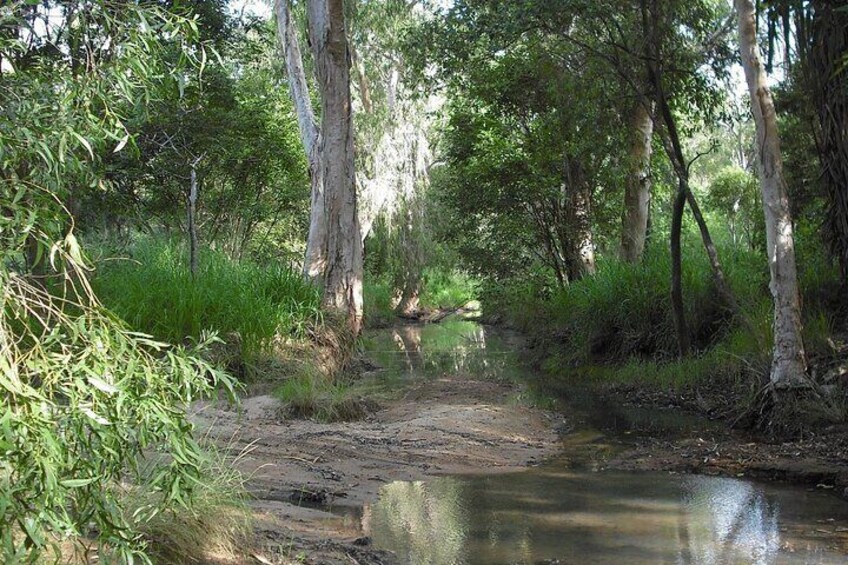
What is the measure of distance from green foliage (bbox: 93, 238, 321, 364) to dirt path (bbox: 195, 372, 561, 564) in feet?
5.36

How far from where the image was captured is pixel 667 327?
14.4 meters

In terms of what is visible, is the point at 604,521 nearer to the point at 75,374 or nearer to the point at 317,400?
the point at 317,400

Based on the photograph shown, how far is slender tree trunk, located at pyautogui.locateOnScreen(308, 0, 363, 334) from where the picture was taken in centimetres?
1389

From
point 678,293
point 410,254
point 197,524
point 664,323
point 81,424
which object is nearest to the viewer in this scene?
point 81,424

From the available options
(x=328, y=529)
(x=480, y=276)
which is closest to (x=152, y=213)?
(x=480, y=276)

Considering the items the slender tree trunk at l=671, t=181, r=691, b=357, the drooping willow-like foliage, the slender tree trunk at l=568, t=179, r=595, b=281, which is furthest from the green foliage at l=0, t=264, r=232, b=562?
the slender tree trunk at l=568, t=179, r=595, b=281

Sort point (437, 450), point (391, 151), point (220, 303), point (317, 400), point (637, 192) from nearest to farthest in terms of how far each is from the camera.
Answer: point (437, 450) → point (317, 400) → point (220, 303) → point (637, 192) → point (391, 151)

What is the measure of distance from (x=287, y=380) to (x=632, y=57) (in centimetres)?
700

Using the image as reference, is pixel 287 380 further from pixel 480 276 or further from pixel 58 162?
pixel 480 276

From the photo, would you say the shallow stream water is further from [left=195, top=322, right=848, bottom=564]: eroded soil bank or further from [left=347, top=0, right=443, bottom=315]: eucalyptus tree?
[left=347, top=0, right=443, bottom=315]: eucalyptus tree

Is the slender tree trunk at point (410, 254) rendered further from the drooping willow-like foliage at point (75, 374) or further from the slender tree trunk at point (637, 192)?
the drooping willow-like foliage at point (75, 374)

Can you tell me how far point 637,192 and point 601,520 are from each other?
40.0 ft

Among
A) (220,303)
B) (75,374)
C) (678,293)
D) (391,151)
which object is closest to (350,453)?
(220,303)

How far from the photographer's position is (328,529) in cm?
595
